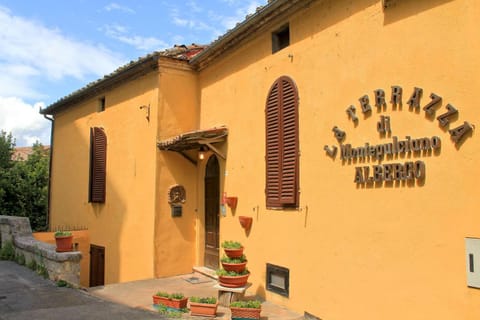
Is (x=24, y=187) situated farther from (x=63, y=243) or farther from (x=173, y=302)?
(x=173, y=302)

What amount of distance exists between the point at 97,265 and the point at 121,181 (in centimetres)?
277

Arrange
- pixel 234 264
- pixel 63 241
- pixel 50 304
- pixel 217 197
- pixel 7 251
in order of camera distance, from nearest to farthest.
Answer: pixel 50 304
pixel 234 264
pixel 63 241
pixel 217 197
pixel 7 251

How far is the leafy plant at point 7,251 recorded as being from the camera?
10810 mm

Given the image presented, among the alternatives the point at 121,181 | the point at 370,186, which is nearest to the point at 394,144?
the point at 370,186

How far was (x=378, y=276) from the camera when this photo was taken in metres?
5.36

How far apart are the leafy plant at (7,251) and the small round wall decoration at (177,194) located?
4.36 m

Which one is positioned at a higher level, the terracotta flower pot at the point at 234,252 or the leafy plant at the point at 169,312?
the terracotta flower pot at the point at 234,252

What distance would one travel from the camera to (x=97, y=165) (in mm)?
12797

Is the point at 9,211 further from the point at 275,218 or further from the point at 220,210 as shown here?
the point at 275,218

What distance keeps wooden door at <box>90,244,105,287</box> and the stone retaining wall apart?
205cm

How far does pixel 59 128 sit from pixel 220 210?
9.56 meters

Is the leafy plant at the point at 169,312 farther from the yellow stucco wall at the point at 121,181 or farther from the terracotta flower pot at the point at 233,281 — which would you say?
the yellow stucco wall at the point at 121,181

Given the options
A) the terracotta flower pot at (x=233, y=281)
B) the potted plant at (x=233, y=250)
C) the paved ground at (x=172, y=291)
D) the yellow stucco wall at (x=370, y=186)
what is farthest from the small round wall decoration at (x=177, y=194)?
the terracotta flower pot at (x=233, y=281)

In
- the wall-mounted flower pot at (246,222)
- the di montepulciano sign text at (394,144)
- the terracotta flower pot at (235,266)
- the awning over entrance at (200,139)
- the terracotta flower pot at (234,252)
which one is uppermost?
the awning over entrance at (200,139)
